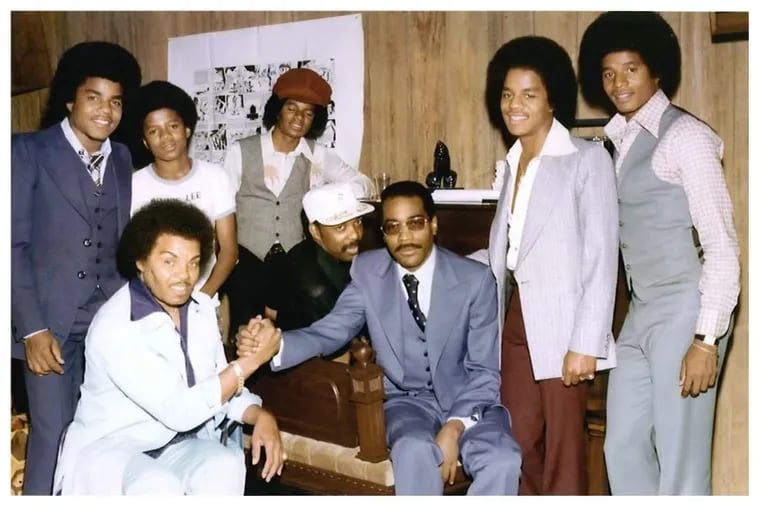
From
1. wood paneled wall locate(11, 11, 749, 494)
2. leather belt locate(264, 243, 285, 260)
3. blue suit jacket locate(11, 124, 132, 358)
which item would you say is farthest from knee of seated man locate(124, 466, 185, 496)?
wood paneled wall locate(11, 11, 749, 494)

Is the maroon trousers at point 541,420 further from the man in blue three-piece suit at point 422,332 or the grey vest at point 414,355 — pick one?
the grey vest at point 414,355

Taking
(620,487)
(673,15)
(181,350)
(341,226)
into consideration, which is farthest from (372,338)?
(673,15)

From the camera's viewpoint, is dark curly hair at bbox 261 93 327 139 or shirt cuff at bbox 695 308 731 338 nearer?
shirt cuff at bbox 695 308 731 338

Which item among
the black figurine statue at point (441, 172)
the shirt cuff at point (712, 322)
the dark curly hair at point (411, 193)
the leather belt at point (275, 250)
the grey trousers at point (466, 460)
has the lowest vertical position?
the grey trousers at point (466, 460)

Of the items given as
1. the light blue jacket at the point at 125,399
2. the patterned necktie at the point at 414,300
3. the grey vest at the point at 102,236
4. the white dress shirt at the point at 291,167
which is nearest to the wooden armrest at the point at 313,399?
the patterned necktie at the point at 414,300

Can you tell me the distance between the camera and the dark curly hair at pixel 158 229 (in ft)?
7.55

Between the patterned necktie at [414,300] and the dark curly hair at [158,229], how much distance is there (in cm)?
67

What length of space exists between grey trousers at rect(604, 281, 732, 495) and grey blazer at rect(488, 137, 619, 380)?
87 mm

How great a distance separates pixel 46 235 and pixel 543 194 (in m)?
1.62

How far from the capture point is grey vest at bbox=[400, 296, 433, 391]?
8.77 ft

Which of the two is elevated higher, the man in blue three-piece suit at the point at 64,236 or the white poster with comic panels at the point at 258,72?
the white poster with comic panels at the point at 258,72

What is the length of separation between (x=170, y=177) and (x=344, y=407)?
108 centimetres

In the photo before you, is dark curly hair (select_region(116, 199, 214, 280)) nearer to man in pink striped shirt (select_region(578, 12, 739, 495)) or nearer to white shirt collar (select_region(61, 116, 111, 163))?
white shirt collar (select_region(61, 116, 111, 163))

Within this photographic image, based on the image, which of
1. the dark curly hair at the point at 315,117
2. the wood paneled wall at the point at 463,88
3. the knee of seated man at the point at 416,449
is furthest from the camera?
the dark curly hair at the point at 315,117
